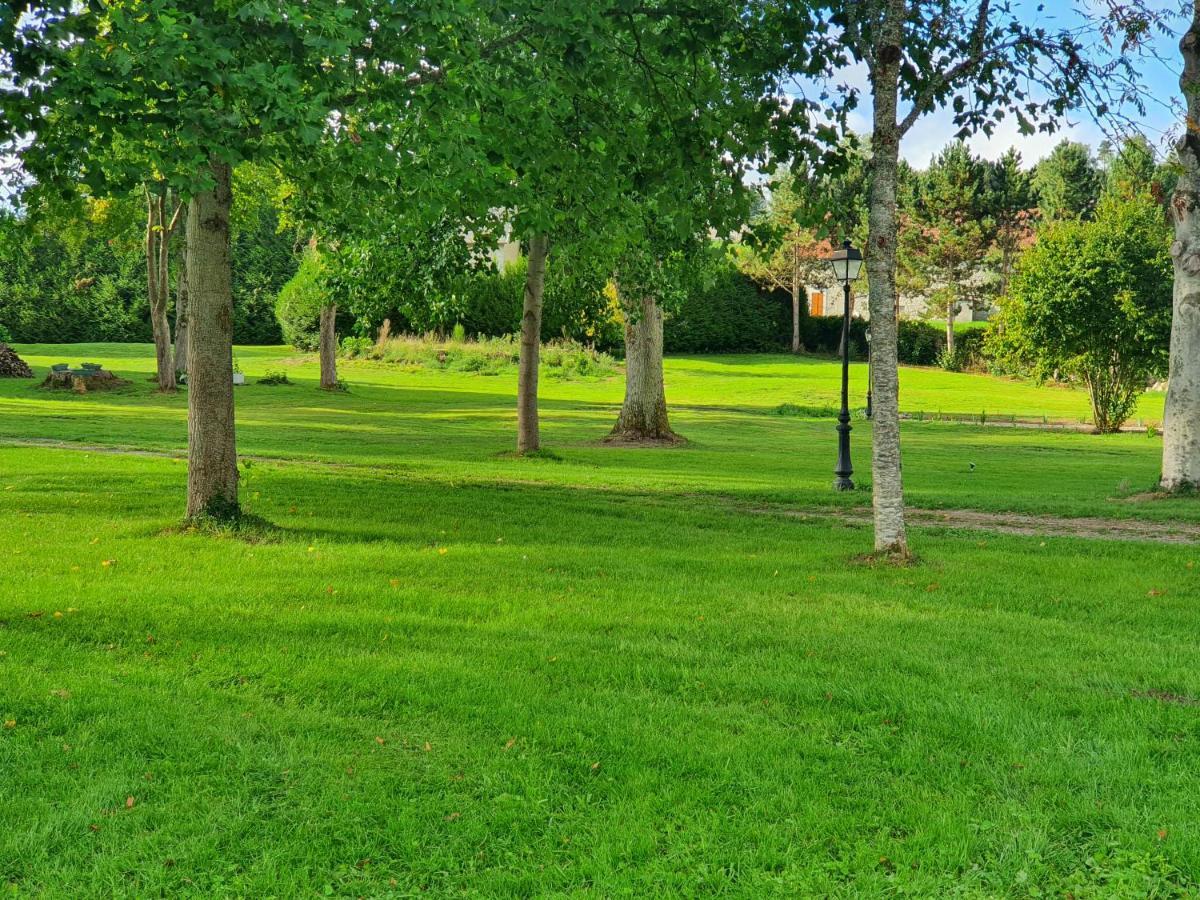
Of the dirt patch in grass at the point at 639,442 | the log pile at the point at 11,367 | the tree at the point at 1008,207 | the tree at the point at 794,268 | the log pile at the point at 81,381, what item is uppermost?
the tree at the point at 1008,207

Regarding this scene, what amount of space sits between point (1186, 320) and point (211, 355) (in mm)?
11524

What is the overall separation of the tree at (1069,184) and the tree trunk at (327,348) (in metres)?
39.1

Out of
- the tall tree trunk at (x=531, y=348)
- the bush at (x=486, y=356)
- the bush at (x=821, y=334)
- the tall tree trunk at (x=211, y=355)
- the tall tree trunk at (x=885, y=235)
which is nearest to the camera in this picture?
the tall tree trunk at (x=885, y=235)

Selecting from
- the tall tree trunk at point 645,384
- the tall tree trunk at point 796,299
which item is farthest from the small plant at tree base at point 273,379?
the tall tree trunk at point 796,299

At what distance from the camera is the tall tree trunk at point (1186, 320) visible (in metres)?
12.9

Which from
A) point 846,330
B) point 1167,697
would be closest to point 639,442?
point 846,330

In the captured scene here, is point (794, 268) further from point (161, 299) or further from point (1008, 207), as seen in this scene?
point (161, 299)

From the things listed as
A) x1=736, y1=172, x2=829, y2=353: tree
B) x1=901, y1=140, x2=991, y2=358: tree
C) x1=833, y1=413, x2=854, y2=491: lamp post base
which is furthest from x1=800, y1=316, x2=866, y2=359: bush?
x1=833, y1=413, x2=854, y2=491: lamp post base

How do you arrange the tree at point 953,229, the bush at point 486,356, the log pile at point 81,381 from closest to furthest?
the log pile at point 81,381
the bush at point 486,356
the tree at point 953,229

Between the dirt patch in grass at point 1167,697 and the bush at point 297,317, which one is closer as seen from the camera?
the dirt patch in grass at point 1167,697

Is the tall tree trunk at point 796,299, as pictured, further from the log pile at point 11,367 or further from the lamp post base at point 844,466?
the lamp post base at point 844,466

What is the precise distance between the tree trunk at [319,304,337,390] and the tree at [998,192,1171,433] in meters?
20.4

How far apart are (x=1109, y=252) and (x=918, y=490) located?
16700mm

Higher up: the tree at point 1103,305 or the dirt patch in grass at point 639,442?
the tree at point 1103,305
